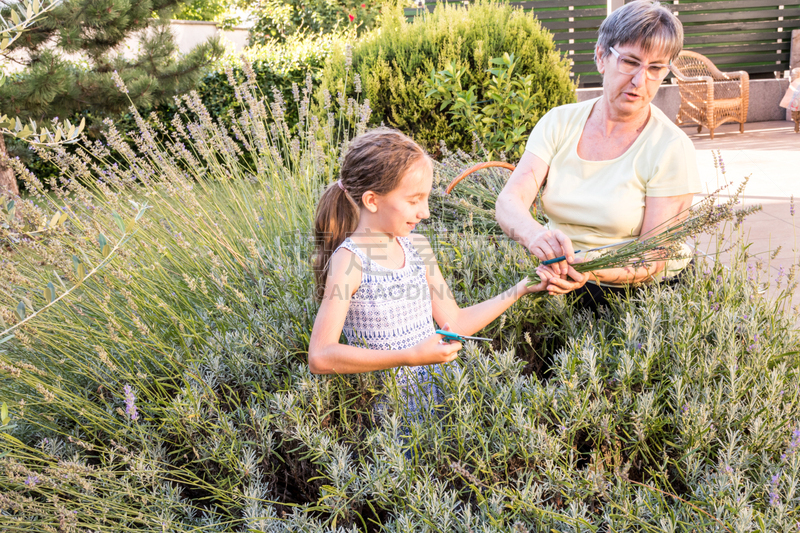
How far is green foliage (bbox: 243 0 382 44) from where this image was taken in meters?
14.7

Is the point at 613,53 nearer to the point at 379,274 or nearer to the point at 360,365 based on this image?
the point at 379,274

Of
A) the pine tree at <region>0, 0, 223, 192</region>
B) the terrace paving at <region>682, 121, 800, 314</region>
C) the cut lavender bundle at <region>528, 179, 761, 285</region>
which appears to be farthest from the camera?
the pine tree at <region>0, 0, 223, 192</region>

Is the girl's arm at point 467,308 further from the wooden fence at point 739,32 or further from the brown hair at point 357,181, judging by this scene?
the wooden fence at point 739,32

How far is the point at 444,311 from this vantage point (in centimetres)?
202

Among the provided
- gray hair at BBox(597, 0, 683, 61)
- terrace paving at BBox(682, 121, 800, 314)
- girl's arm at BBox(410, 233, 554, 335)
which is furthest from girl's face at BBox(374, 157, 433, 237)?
terrace paving at BBox(682, 121, 800, 314)

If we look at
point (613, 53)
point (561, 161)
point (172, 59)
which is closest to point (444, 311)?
point (561, 161)

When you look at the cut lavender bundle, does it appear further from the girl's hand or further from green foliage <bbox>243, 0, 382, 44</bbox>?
green foliage <bbox>243, 0, 382, 44</bbox>

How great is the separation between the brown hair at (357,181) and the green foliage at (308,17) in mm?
12976

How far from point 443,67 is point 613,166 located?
3.24m

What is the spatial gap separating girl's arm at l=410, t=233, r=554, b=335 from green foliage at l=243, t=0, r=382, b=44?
42.7ft

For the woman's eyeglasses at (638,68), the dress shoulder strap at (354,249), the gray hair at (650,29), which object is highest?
the gray hair at (650,29)

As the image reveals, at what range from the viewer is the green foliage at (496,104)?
476 cm

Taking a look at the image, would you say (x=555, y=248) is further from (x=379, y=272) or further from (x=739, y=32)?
(x=739, y=32)

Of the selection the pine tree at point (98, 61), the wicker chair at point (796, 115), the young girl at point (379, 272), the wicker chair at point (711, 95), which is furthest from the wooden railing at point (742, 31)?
the young girl at point (379, 272)
